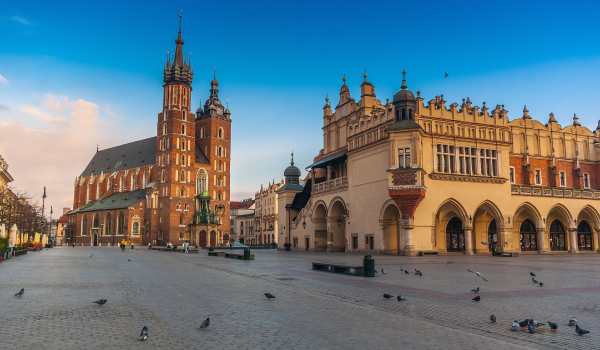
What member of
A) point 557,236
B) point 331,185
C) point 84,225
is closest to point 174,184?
point 84,225

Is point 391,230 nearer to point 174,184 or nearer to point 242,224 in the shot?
point 174,184

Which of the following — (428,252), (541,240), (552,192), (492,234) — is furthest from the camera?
(552,192)

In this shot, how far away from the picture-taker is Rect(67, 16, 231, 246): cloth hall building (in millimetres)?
92312

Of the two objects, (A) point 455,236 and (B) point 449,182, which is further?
(A) point 455,236

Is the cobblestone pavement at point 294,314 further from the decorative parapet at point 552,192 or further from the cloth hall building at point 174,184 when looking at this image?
the cloth hall building at point 174,184

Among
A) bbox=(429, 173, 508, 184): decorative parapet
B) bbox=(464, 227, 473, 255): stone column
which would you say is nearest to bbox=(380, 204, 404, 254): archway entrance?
bbox=(429, 173, 508, 184): decorative parapet

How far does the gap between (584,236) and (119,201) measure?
85.0 m

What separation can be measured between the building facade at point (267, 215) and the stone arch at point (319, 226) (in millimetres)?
46188

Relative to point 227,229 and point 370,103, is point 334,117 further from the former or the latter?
point 227,229

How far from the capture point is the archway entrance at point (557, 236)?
45.5 meters

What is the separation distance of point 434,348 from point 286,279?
420 inches

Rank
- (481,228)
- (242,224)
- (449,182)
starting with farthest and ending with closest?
1. (242,224)
2. (481,228)
3. (449,182)

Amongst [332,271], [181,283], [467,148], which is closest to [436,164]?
[467,148]

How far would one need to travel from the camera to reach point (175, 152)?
309ft
